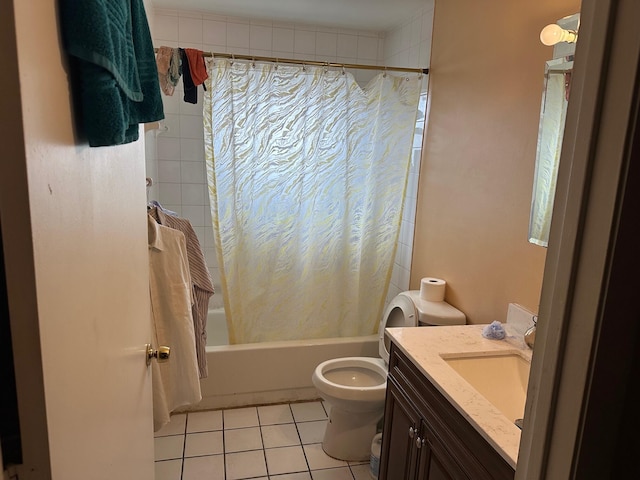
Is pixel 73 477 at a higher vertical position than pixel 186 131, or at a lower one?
lower

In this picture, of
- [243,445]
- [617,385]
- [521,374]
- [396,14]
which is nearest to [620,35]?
[617,385]

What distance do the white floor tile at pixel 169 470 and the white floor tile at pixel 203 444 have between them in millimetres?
81

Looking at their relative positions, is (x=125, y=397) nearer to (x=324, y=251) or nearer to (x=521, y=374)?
(x=521, y=374)

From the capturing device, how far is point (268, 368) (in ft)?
9.20

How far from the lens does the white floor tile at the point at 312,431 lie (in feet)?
8.25

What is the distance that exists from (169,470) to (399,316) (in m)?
1.39

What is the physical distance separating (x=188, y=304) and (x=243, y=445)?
1013mm

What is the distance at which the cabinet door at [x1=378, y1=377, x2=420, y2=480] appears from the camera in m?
1.64

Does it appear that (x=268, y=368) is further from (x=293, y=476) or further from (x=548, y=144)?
(x=548, y=144)

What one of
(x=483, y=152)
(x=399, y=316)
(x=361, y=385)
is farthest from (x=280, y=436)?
(x=483, y=152)

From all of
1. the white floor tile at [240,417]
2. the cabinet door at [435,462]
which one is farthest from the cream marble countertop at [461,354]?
the white floor tile at [240,417]

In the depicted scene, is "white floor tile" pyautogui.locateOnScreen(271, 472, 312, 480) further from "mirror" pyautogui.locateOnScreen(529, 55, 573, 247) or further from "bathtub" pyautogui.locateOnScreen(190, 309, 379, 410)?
"mirror" pyautogui.locateOnScreen(529, 55, 573, 247)

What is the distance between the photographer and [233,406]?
2.79 meters

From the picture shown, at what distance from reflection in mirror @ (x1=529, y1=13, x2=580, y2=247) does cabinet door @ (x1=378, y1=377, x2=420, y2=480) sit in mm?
815
